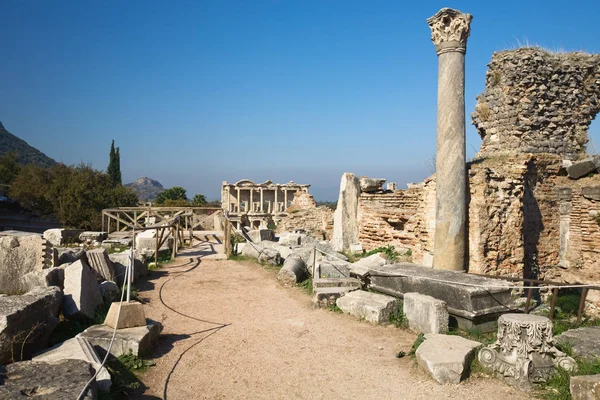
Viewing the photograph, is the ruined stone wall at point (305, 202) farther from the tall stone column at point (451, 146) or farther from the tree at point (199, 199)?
the tree at point (199, 199)

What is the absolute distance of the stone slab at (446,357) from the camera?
5375 mm

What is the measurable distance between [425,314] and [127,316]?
445 centimetres

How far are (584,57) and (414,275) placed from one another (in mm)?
9429

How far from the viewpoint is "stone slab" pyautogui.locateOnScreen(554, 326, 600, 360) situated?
5.62 metres

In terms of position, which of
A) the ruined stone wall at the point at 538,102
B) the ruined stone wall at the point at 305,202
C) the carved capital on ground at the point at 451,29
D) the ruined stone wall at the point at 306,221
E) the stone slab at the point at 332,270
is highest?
the carved capital on ground at the point at 451,29

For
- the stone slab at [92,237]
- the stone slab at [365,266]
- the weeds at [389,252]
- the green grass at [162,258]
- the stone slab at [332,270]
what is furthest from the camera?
the stone slab at [92,237]

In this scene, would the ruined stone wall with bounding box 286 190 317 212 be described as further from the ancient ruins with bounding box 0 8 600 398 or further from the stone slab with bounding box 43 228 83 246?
the stone slab with bounding box 43 228 83 246

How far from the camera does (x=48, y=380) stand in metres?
4.23

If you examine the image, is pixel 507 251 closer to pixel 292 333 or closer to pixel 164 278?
pixel 292 333

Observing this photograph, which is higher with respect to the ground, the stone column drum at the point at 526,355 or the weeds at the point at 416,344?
the stone column drum at the point at 526,355

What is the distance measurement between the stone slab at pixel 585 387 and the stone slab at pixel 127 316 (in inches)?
214

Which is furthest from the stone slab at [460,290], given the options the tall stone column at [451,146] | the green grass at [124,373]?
the green grass at [124,373]

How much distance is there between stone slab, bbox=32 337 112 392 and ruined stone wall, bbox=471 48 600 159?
439 inches

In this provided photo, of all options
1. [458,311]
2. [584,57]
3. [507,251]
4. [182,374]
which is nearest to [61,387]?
[182,374]
